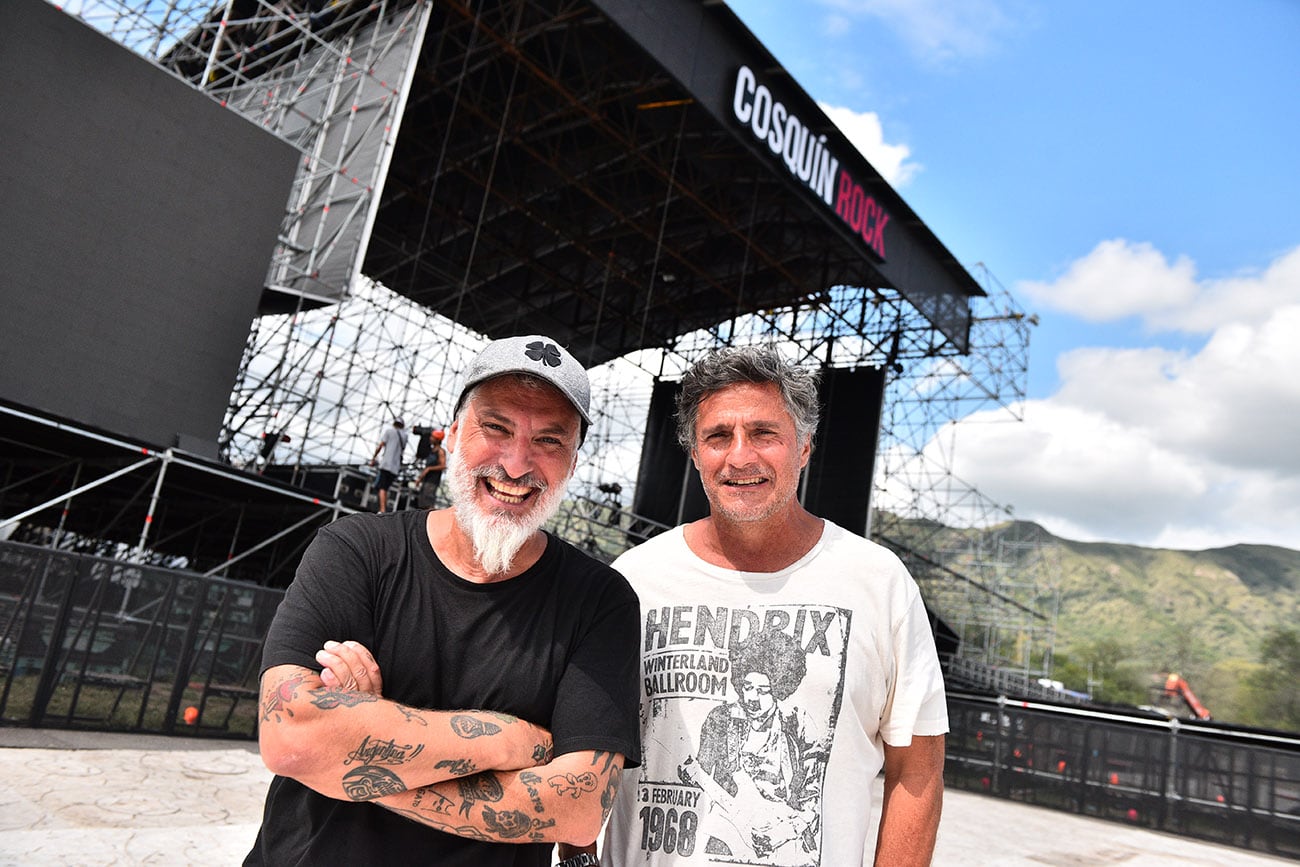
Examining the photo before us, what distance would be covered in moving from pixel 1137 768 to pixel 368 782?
14.4m

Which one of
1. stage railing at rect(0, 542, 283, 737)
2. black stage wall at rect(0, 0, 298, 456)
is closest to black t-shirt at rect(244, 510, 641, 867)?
stage railing at rect(0, 542, 283, 737)

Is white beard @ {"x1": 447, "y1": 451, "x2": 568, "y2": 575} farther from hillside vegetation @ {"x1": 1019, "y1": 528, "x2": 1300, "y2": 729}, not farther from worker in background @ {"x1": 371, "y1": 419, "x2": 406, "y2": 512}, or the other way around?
hillside vegetation @ {"x1": 1019, "y1": 528, "x2": 1300, "y2": 729}

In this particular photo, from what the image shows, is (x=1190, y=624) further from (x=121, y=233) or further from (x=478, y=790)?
(x=478, y=790)

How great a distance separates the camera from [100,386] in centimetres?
1059

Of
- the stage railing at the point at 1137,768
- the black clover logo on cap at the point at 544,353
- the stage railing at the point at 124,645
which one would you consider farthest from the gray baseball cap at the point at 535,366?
the stage railing at the point at 1137,768

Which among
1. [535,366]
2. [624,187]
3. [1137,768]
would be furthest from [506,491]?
[624,187]

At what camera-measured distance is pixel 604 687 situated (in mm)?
1892

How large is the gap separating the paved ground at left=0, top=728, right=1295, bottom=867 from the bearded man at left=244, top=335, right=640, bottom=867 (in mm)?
3092

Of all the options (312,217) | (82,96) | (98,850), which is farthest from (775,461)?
(312,217)

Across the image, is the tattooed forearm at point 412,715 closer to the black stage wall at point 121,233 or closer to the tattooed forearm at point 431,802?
the tattooed forearm at point 431,802

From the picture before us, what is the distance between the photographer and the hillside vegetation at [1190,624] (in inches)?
3386

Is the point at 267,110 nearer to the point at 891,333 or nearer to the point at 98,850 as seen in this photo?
the point at 98,850

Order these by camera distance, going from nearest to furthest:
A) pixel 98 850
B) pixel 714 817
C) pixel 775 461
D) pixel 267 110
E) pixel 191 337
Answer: pixel 714 817 → pixel 775 461 → pixel 98 850 → pixel 191 337 → pixel 267 110

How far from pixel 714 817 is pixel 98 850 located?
3.60 m
